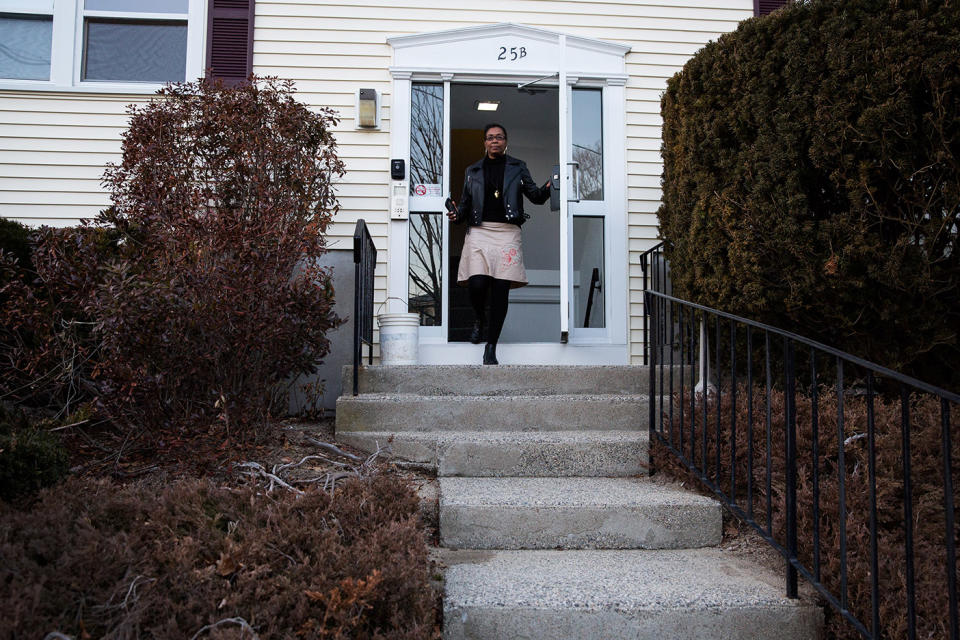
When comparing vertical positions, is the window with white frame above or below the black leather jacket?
above

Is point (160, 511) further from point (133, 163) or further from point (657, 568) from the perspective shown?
point (133, 163)

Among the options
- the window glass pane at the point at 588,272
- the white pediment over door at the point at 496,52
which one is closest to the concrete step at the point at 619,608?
the window glass pane at the point at 588,272

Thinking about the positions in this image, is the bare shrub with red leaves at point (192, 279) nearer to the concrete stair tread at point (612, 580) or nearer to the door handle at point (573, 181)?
the concrete stair tread at point (612, 580)

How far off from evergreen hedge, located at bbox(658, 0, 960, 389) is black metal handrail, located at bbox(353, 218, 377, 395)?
1.88 meters

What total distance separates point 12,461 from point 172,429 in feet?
3.05

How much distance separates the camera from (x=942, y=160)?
136 inches

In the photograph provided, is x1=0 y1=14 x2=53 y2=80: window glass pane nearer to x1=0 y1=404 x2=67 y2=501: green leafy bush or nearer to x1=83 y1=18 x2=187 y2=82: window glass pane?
x1=83 y1=18 x2=187 y2=82: window glass pane

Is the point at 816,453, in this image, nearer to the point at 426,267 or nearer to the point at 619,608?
the point at 619,608

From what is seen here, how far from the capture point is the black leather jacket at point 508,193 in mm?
4918

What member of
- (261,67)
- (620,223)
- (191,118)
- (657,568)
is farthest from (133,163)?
(657,568)

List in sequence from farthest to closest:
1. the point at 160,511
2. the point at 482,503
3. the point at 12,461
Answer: the point at 482,503, the point at 12,461, the point at 160,511

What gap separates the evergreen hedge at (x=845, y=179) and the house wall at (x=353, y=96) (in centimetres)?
150

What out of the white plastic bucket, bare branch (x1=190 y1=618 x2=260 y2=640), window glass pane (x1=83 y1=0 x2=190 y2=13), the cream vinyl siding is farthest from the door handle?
bare branch (x1=190 y1=618 x2=260 y2=640)

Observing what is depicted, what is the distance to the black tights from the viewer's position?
4734mm
